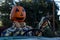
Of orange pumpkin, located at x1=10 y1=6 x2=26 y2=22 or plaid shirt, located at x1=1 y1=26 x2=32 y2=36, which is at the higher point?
orange pumpkin, located at x1=10 y1=6 x2=26 y2=22

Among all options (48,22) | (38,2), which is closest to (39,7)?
(38,2)

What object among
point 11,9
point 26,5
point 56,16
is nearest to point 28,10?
point 26,5

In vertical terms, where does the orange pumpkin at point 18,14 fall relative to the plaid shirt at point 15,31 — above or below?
above

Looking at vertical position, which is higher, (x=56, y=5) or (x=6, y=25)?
(x=56, y=5)

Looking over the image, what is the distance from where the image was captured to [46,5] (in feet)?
16.9

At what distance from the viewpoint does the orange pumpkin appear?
4.96 meters

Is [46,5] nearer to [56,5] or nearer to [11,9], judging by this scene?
[56,5]

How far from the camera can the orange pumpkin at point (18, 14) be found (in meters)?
4.96

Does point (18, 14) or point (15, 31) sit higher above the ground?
point (18, 14)

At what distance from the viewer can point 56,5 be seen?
17.1 ft

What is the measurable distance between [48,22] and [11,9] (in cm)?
108

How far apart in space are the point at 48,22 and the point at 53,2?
0.57m

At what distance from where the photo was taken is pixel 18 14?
4.95 meters

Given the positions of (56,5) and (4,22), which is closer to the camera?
(4,22)
